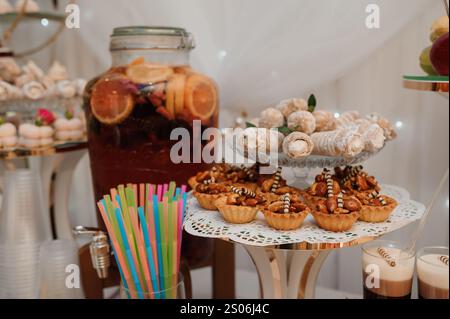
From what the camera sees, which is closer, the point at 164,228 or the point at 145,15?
the point at 164,228

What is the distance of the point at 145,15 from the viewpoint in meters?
1.10

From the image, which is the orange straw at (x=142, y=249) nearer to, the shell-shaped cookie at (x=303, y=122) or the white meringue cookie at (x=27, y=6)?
the shell-shaped cookie at (x=303, y=122)

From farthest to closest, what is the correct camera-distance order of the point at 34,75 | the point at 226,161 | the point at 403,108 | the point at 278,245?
the point at 34,75
the point at 403,108
the point at 226,161
the point at 278,245

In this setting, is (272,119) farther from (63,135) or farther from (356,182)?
(63,135)

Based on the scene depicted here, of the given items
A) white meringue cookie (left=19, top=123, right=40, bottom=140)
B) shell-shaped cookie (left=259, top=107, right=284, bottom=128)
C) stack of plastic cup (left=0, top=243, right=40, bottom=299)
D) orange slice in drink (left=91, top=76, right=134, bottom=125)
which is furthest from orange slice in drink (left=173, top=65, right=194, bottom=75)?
stack of plastic cup (left=0, top=243, right=40, bottom=299)

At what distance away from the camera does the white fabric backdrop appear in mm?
927

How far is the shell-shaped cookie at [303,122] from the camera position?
0.70 metres

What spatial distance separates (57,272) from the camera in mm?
860

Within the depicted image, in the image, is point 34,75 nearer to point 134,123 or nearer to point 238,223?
point 134,123

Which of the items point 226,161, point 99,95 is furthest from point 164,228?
point 99,95

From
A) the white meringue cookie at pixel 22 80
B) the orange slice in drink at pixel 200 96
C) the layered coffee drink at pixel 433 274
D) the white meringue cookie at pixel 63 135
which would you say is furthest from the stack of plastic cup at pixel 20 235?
the layered coffee drink at pixel 433 274

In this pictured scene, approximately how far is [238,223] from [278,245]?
0.09 meters

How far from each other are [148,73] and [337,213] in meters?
0.45

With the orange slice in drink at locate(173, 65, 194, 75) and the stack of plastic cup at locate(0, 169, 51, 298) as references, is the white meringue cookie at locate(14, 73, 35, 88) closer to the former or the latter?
the stack of plastic cup at locate(0, 169, 51, 298)
